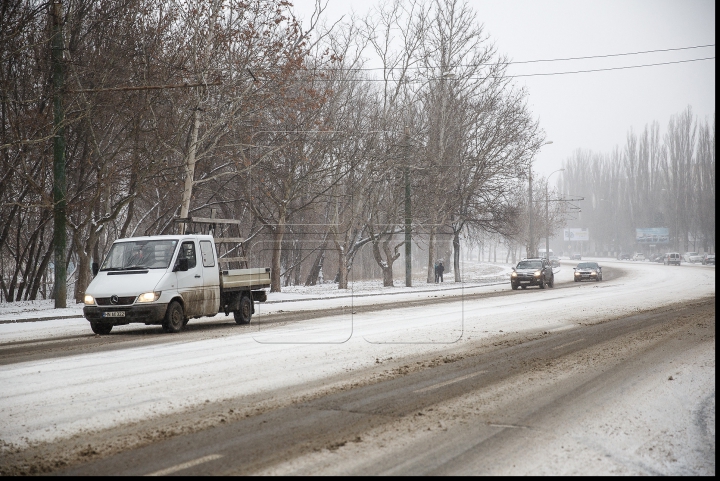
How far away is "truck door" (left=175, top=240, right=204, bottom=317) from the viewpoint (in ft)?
53.8

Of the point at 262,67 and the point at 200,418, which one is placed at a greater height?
the point at 262,67

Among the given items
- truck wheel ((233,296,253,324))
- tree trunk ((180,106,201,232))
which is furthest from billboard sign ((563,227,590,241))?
truck wheel ((233,296,253,324))

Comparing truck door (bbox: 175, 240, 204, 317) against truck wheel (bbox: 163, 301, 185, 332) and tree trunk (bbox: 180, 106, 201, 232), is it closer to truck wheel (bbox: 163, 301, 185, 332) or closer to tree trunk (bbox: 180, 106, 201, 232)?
truck wheel (bbox: 163, 301, 185, 332)

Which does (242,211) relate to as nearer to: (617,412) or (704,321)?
(704,321)

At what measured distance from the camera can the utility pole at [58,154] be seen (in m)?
21.9

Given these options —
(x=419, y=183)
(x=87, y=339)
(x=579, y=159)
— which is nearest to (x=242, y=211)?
(x=419, y=183)

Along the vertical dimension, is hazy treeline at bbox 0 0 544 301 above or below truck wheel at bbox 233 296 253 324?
above

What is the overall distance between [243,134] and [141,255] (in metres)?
14.6

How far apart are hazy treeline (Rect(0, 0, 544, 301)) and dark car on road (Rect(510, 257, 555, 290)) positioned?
5.12m

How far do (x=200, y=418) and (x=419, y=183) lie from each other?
37090mm

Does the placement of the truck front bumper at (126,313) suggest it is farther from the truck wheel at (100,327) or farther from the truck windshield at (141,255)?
the truck windshield at (141,255)

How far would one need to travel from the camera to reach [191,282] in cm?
1655

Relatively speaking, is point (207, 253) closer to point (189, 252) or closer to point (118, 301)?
point (189, 252)

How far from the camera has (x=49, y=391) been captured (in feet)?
29.5
